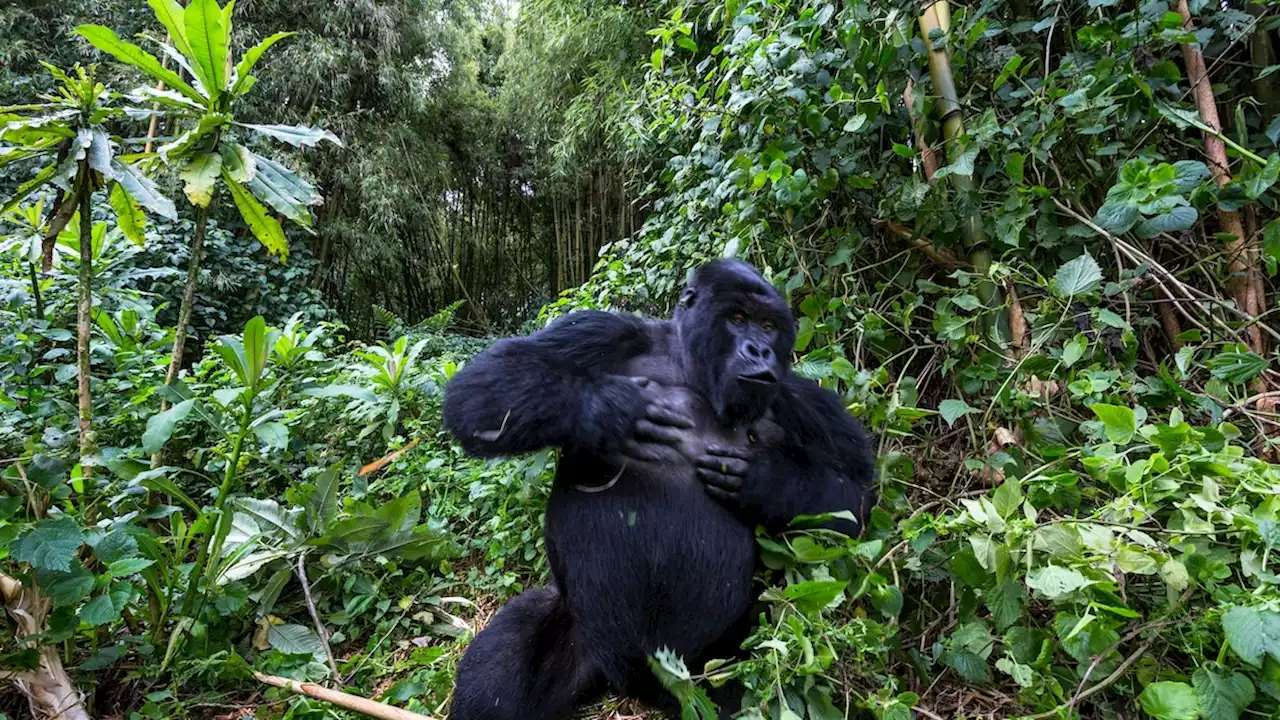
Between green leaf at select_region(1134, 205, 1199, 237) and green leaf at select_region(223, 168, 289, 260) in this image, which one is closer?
green leaf at select_region(1134, 205, 1199, 237)

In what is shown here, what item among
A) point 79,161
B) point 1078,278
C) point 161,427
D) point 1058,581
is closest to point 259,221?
point 79,161

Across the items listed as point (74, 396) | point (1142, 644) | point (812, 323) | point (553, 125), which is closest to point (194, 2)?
point (74, 396)

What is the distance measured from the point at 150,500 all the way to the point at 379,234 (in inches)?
292

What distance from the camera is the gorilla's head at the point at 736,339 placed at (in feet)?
6.09

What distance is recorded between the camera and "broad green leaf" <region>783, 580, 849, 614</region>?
54.2 inches

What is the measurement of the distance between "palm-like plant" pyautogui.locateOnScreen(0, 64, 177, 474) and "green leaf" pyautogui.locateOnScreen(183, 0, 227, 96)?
0.89ft

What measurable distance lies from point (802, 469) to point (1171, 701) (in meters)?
0.92

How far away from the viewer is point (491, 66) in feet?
36.5

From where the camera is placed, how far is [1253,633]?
1080mm

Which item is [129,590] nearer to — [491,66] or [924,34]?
[924,34]

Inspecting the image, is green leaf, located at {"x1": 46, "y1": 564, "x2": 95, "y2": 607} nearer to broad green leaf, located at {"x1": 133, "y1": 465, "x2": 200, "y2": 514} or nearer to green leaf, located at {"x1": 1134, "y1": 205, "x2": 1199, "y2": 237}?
broad green leaf, located at {"x1": 133, "y1": 465, "x2": 200, "y2": 514}

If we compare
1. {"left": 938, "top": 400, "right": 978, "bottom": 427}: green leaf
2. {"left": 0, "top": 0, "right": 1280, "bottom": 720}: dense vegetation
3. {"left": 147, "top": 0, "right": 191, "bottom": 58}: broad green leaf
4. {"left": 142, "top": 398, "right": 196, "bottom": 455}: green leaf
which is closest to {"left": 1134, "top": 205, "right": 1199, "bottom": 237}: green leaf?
{"left": 0, "top": 0, "right": 1280, "bottom": 720}: dense vegetation

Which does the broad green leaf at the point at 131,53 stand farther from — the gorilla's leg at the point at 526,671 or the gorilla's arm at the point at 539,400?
the gorilla's leg at the point at 526,671

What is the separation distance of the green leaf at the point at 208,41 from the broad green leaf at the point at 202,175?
8.7 inches
